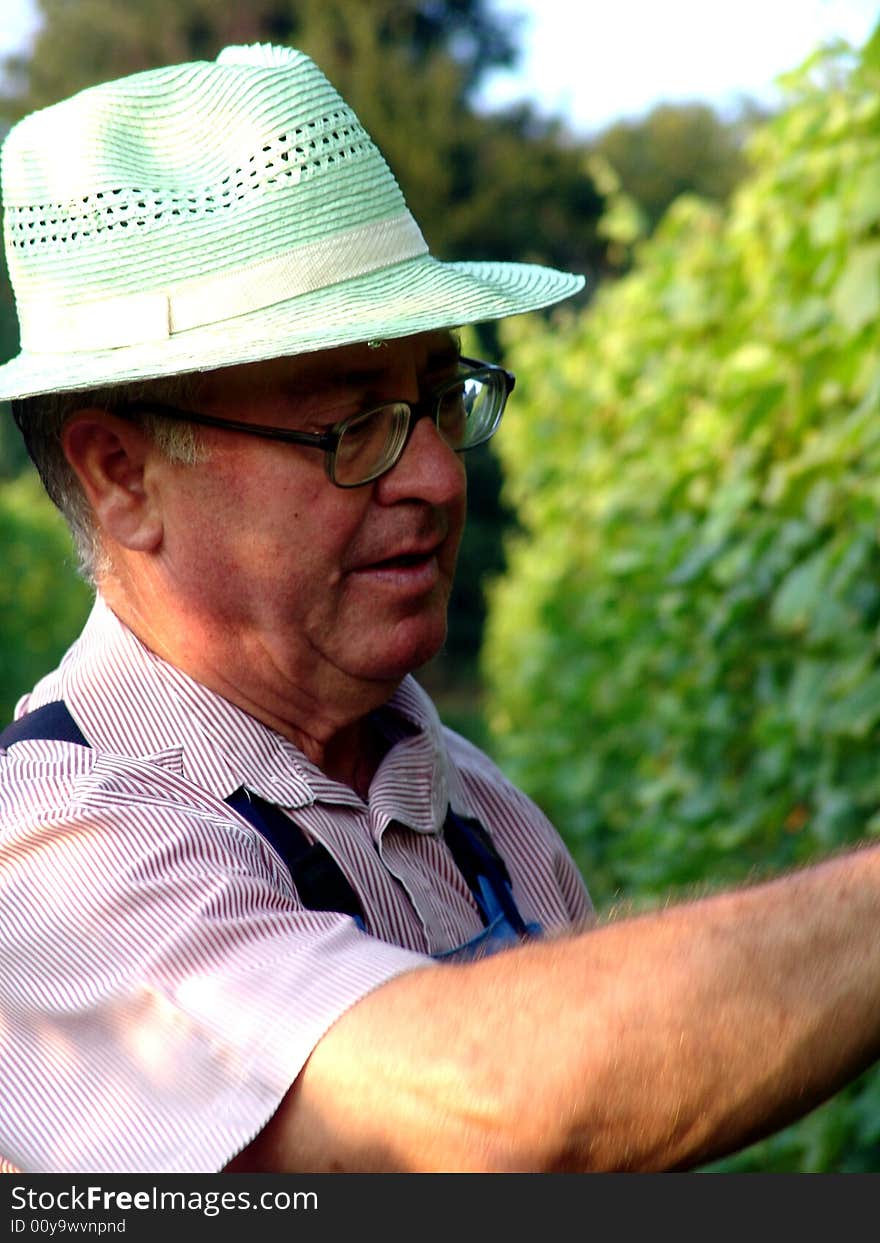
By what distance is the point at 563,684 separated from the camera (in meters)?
7.16

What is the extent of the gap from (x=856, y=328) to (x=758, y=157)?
2304 millimetres

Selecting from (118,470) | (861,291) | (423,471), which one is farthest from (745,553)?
(118,470)

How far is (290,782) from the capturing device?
6.29 feet

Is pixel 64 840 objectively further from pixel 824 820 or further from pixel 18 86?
pixel 18 86

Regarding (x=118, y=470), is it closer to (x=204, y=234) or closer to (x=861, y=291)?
(x=204, y=234)

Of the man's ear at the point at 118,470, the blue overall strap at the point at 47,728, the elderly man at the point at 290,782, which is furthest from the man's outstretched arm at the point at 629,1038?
the man's ear at the point at 118,470

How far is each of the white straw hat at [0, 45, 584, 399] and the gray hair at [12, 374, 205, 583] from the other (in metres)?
0.08

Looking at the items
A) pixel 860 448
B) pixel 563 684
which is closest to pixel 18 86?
pixel 563 684

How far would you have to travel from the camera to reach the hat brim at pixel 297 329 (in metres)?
1.83

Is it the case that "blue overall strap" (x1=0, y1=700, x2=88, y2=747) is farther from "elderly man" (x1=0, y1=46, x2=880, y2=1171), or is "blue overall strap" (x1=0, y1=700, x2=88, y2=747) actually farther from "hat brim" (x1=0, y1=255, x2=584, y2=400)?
"hat brim" (x1=0, y1=255, x2=584, y2=400)

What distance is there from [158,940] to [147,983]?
0.13 feet

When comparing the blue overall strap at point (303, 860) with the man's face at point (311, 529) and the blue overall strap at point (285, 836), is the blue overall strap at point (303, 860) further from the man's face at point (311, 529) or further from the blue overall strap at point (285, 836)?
the man's face at point (311, 529)

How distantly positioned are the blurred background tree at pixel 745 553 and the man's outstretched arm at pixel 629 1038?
1.09 metres

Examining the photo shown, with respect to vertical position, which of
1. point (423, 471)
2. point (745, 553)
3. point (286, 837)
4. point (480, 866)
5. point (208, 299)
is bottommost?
point (745, 553)
